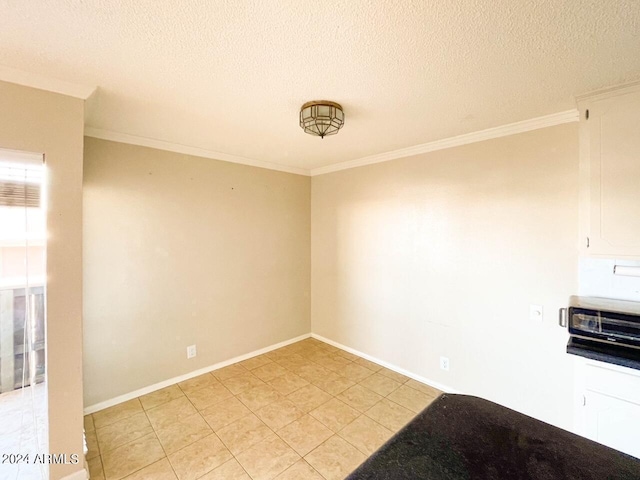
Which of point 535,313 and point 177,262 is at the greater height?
point 177,262

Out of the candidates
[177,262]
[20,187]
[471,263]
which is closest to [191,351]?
[177,262]

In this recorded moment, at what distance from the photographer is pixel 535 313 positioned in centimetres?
229

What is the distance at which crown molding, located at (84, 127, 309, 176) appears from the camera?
250 cm

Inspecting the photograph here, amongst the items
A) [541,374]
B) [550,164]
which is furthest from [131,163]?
[541,374]

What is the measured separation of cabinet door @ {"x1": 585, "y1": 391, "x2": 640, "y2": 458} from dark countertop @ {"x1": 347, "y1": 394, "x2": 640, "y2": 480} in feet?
3.79

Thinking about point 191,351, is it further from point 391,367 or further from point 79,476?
point 391,367

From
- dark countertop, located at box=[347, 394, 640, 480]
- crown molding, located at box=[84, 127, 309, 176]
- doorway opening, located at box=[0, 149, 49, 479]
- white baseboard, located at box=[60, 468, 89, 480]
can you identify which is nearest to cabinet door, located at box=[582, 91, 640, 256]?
dark countertop, located at box=[347, 394, 640, 480]

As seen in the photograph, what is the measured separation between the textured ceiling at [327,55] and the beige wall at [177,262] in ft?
2.29

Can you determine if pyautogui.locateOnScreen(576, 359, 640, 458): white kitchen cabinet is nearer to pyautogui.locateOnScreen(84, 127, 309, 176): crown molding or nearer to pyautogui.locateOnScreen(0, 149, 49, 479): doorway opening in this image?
pyautogui.locateOnScreen(0, 149, 49, 479): doorway opening

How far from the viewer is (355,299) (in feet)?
12.0

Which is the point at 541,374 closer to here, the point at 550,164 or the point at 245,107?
the point at 550,164

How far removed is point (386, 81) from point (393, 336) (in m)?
2.61

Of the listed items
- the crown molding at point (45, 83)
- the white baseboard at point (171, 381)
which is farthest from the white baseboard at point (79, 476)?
the crown molding at point (45, 83)

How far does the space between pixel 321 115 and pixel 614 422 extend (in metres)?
2.49
